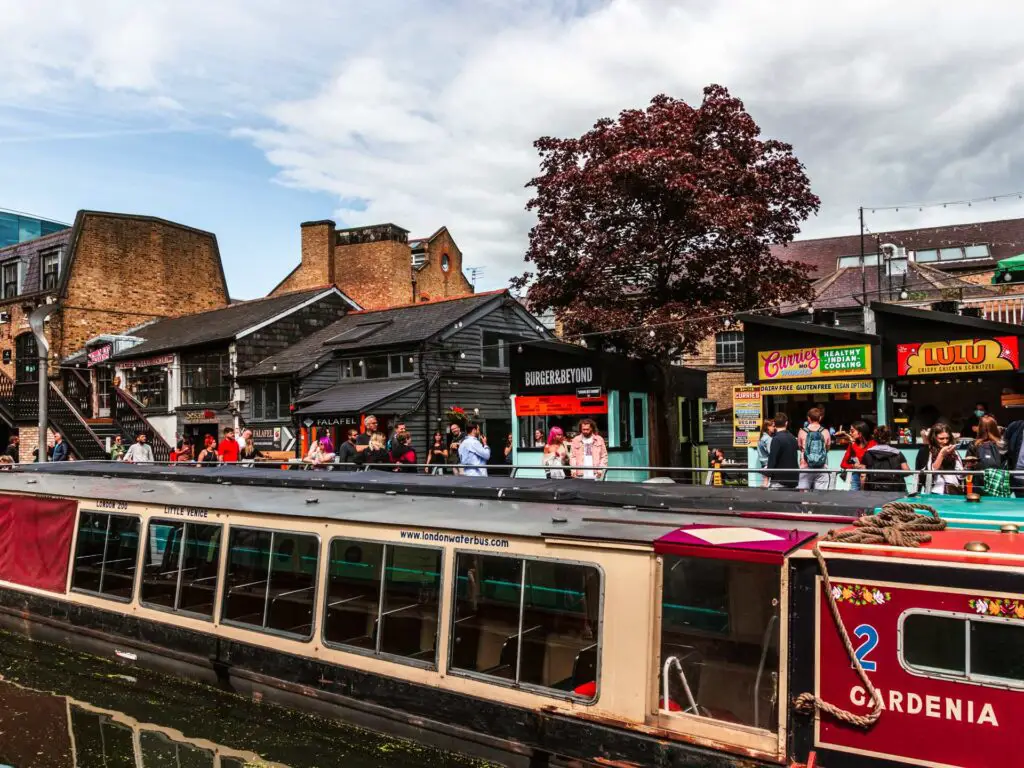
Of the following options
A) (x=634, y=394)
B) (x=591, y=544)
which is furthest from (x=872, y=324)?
(x=591, y=544)

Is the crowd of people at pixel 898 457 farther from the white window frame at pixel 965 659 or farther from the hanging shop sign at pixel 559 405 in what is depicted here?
the hanging shop sign at pixel 559 405

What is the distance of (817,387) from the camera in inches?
627

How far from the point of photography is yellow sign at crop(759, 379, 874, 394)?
1556 centimetres

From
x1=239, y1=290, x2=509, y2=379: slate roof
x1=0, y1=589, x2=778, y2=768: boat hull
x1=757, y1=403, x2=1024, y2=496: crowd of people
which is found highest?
x1=239, y1=290, x2=509, y2=379: slate roof

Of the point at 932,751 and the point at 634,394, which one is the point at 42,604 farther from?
the point at 634,394

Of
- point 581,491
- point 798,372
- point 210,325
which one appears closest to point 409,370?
point 210,325

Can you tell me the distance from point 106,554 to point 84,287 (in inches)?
1090

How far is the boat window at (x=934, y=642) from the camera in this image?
416cm

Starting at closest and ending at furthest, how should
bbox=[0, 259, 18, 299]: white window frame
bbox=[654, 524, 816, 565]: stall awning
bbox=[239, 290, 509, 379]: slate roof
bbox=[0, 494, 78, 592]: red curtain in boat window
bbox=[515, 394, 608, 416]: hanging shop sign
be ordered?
bbox=[654, 524, 816, 565]: stall awning, bbox=[0, 494, 78, 592]: red curtain in boat window, bbox=[515, 394, 608, 416]: hanging shop sign, bbox=[239, 290, 509, 379]: slate roof, bbox=[0, 259, 18, 299]: white window frame

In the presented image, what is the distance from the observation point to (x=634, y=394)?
19578 mm

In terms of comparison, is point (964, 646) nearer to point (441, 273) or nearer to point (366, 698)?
point (366, 698)

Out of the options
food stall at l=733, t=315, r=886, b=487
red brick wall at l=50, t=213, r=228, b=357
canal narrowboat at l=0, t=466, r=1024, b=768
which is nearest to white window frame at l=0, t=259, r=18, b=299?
red brick wall at l=50, t=213, r=228, b=357

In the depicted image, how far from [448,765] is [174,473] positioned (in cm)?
530

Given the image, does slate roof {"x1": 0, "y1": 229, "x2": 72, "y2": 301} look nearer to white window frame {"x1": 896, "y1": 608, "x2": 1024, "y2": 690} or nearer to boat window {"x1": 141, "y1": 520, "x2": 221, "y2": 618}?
boat window {"x1": 141, "y1": 520, "x2": 221, "y2": 618}
